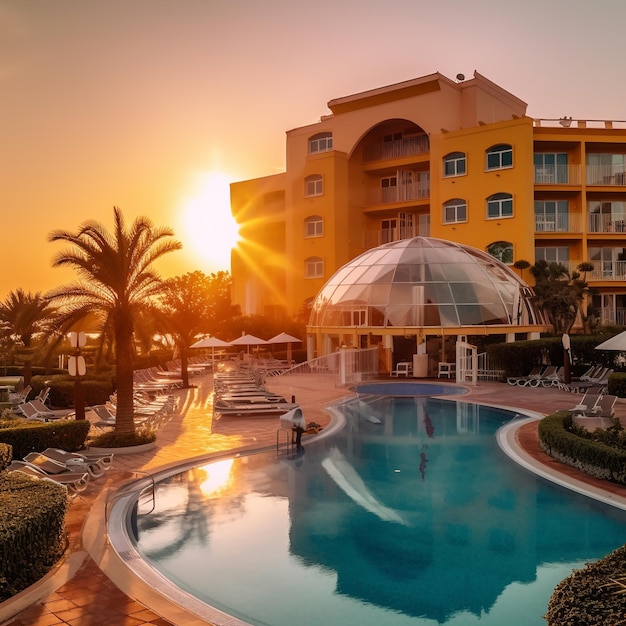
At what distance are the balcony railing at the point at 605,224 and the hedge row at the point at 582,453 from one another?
2360 centimetres

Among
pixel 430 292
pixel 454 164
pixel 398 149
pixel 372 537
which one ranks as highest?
pixel 398 149

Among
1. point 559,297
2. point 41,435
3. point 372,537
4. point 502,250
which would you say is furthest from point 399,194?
point 372,537

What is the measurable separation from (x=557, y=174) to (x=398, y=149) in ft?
35.6

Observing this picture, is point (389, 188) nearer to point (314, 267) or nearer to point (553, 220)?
point (314, 267)

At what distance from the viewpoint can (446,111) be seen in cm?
3791

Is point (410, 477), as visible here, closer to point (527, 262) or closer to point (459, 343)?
point (459, 343)

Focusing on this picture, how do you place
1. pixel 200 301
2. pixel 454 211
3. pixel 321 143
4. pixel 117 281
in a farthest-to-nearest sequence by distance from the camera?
1. pixel 200 301
2. pixel 321 143
3. pixel 454 211
4. pixel 117 281

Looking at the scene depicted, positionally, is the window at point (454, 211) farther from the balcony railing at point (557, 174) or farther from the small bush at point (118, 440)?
the small bush at point (118, 440)

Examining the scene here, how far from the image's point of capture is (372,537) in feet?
31.1

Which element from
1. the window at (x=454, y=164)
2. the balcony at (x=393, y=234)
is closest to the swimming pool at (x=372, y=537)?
the window at (x=454, y=164)

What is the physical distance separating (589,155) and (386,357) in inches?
669

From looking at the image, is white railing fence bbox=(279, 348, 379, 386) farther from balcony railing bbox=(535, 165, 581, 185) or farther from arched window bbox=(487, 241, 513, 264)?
balcony railing bbox=(535, 165, 581, 185)

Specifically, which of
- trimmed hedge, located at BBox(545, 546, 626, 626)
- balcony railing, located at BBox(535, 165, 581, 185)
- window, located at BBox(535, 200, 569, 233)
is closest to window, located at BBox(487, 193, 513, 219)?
window, located at BBox(535, 200, 569, 233)

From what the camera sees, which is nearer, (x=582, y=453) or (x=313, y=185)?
(x=582, y=453)
